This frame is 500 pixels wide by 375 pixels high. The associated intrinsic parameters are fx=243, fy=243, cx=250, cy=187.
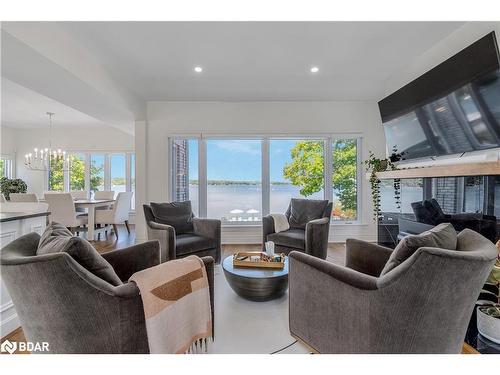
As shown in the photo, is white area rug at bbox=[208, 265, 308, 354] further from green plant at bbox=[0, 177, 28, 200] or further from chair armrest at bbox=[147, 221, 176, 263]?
green plant at bbox=[0, 177, 28, 200]

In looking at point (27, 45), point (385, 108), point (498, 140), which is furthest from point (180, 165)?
point (498, 140)

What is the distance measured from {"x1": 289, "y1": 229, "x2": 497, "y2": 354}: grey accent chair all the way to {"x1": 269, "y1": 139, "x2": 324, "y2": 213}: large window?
326 cm

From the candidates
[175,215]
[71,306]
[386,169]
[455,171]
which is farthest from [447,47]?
[71,306]

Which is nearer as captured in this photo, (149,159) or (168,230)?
(168,230)

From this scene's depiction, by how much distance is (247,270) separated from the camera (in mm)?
2184

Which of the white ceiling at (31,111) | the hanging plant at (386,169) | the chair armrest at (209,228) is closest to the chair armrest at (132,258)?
the chair armrest at (209,228)

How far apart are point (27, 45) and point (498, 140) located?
405 centimetres

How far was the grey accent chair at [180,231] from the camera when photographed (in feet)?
9.04

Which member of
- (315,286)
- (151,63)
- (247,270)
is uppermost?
(151,63)

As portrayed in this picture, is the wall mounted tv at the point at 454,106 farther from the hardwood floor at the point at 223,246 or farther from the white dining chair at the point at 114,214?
the white dining chair at the point at 114,214

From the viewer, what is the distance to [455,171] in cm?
238

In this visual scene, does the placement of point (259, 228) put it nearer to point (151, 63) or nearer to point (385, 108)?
point (385, 108)

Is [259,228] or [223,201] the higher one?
[223,201]
